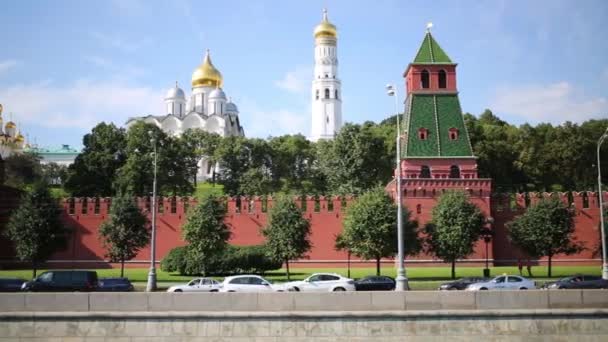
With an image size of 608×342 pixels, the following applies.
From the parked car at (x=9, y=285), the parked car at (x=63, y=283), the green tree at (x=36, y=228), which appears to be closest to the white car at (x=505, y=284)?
the parked car at (x=63, y=283)

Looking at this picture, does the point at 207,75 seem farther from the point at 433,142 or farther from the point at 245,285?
the point at 245,285

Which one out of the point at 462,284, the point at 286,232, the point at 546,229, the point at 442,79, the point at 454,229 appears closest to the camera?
the point at 462,284

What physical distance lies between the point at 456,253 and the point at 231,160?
160 feet

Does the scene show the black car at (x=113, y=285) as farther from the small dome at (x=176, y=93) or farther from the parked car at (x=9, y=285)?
the small dome at (x=176, y=93)

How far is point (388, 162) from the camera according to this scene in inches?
2783

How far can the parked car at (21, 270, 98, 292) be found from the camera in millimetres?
26594

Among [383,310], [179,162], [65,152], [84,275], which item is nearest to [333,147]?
[179,162]

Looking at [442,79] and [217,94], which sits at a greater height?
[217,94]

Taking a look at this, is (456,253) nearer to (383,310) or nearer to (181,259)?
(181,259)

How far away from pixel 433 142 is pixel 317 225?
10809 millimetres

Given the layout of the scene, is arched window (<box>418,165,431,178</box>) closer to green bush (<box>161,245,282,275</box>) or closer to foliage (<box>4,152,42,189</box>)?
green bush (<box>161,245,282,275</box>)

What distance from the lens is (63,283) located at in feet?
87.8

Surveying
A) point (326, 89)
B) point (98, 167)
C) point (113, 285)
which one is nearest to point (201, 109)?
point (326, 89)

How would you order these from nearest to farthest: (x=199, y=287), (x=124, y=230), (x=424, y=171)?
(x=199, y=287) → (x=124, y=230) → (x=424, y=171)
